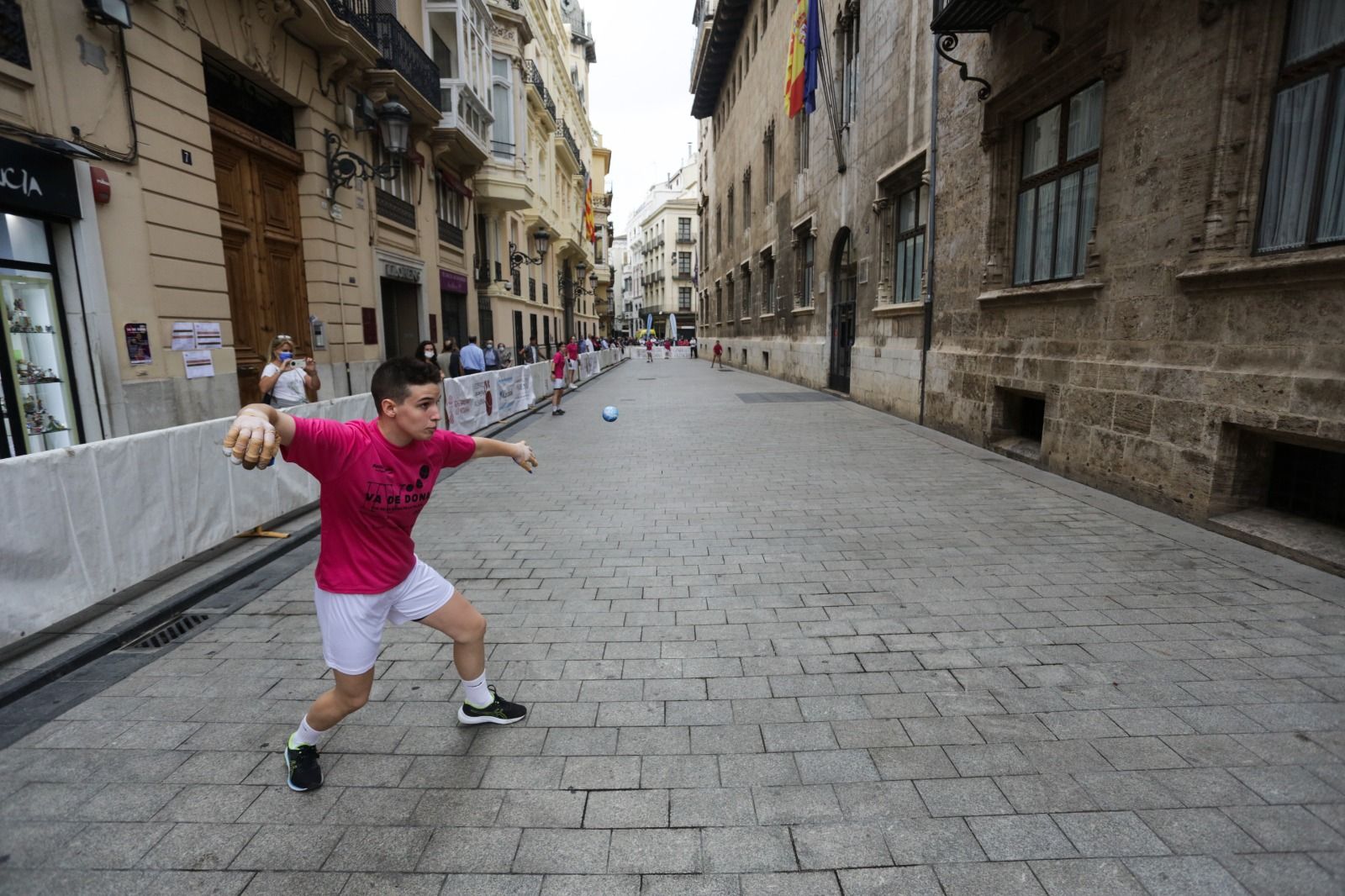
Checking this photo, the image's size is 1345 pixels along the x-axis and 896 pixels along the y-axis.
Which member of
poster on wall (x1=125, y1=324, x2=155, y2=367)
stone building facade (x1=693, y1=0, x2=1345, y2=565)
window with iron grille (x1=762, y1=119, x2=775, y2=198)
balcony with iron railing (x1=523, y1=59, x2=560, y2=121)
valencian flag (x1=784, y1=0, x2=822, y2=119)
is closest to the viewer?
stone building facade (x1=693, y1=0, x2=1345, y2=565)

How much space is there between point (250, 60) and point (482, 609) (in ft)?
32.9

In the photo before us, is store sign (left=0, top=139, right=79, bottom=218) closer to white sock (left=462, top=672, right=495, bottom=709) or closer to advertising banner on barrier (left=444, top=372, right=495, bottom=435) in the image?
advertising banner on barrier (left=444, top=372, right=495, bottom=435)

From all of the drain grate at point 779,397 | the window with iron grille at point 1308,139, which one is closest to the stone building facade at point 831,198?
the drain grate at point 779,397

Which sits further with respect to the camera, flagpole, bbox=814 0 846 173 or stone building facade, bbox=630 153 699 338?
stone building facade, bbox=630 153 699 338

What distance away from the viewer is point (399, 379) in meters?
2.62

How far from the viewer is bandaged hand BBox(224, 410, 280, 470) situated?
2.04 metres

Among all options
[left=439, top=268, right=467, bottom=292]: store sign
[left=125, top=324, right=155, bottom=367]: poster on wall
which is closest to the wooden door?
[left=125, top=324, right=155, bottom=367]: poster on wall

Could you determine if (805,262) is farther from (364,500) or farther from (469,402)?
(364,500)

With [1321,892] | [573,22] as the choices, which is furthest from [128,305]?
[573,22]

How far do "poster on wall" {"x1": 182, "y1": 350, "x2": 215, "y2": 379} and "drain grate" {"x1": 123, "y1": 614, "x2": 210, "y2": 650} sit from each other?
205 inches

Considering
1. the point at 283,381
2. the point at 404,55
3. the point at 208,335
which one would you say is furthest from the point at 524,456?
the point at 404,55

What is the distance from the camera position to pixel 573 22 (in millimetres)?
52469

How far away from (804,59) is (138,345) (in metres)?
17.8

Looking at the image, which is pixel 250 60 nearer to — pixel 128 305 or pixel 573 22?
pixel 128 305
